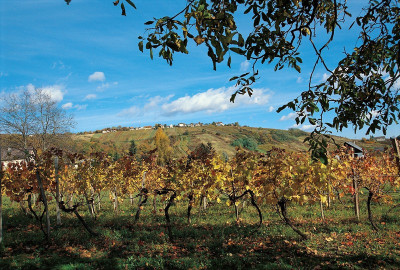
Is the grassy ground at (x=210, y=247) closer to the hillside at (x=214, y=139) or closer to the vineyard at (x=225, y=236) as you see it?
the vineyard at (x=225, y=236)

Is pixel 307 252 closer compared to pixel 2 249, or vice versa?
pixel 307 252

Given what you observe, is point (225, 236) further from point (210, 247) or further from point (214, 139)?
point (214, 139)

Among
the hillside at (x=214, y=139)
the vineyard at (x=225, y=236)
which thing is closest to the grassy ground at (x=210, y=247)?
the vineyard at (x=225, y=236)

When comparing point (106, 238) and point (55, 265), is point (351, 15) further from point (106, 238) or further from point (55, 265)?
point (106, 238)

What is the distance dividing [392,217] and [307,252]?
Answer: 681cm

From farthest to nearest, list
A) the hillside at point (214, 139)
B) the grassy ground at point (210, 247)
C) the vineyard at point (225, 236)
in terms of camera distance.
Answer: the hillside at point (214, 139)
the vineyard at point (225, 236)
the grassy ground at point (210, 247)

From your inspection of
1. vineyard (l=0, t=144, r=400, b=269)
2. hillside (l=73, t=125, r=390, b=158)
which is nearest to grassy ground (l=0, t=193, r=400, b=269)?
vineyard (l=0, t=144, r=400, b=269)

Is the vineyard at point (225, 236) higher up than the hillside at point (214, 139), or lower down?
lower down

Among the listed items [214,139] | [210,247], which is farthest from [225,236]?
[214,139]

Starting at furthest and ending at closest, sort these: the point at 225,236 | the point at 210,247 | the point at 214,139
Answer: the point at 214,139 < the point at 225,236 < the point at 210,247

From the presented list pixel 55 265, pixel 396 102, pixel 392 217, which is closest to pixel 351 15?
pixel 396 102

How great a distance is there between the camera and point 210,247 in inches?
284

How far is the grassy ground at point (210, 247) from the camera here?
5.76 m

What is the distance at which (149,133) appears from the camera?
113688mm
